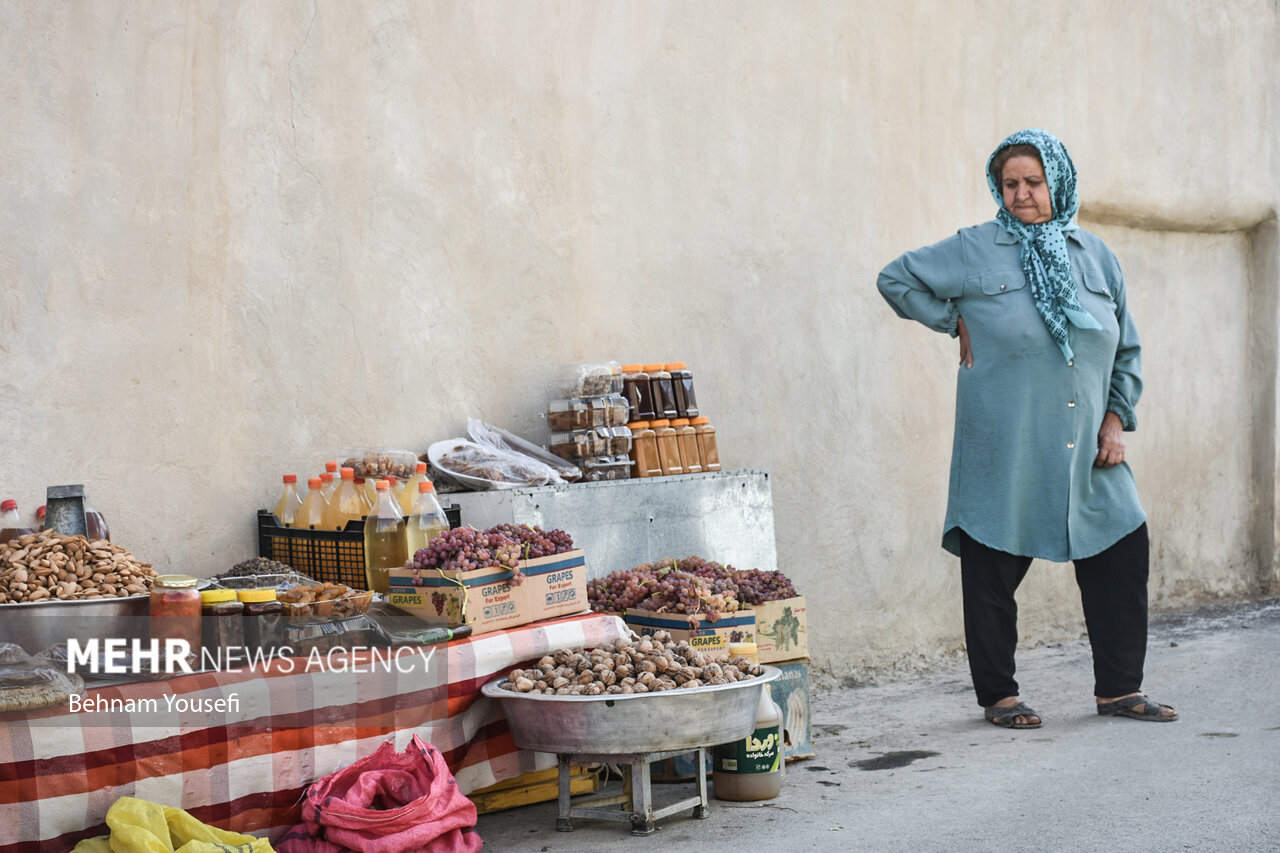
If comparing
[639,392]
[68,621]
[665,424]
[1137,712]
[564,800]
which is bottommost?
[1137,712]

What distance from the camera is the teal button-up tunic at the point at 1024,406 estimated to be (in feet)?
15.6

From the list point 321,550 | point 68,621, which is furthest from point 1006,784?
point 68,621

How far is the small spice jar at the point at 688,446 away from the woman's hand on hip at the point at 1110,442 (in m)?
1.52

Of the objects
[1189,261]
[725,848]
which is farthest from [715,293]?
[1189,261]

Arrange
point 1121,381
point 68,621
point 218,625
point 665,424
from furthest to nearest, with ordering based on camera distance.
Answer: point 1121,381, point 665,424, point 218,625, point 68,621

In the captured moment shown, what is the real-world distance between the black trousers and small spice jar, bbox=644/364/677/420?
1230 mm

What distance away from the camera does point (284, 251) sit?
4.38 metres

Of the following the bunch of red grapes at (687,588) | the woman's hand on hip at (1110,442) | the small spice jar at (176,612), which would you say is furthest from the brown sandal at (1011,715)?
the small spice jar at (176,612)

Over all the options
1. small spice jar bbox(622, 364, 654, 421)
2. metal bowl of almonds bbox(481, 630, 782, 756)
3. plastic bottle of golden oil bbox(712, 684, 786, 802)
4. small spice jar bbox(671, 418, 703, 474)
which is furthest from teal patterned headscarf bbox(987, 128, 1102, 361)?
metal bowl of almonds bbox(481, 630, 782, 756)

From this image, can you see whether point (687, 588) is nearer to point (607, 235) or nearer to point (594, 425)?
point (594, 425)

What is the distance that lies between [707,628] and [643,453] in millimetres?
962

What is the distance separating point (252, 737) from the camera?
3070 mm

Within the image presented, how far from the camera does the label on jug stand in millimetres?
3855

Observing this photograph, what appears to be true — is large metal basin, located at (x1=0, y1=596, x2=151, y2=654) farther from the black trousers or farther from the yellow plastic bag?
the black trousers
